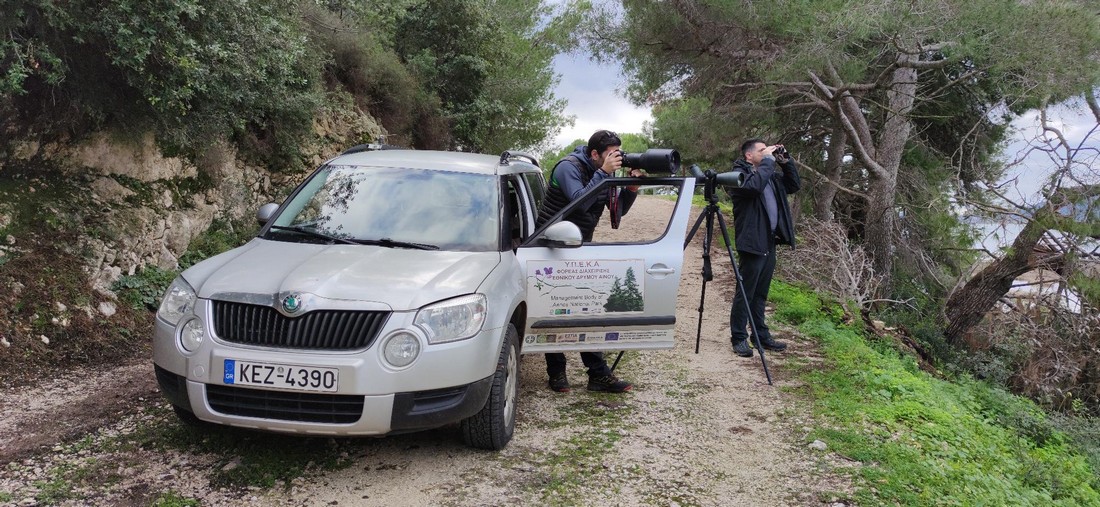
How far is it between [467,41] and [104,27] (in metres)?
12.9

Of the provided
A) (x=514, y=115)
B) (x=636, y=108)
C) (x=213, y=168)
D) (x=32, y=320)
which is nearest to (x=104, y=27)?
(x=32, y=320)

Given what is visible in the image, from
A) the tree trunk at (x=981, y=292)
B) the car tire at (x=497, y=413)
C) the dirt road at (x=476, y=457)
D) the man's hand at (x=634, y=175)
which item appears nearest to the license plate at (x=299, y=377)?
the dirt road at (x=476, y=457)

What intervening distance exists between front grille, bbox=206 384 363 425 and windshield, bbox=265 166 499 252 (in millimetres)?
1144

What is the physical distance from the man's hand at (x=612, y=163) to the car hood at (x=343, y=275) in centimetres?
131

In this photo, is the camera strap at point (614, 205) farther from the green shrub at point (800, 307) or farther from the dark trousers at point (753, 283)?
the green shrub at point (800, 307)

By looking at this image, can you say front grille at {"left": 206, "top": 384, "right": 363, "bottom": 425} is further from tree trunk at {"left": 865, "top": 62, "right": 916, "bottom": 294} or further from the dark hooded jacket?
tree trunk at {"left": 865, "top": 62, "right": 916, "bottom": 294}

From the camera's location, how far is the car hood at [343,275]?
370 centimetres

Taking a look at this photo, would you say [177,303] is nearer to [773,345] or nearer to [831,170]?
[773,345]

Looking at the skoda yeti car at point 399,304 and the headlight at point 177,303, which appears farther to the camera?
the headlight at point 177,303

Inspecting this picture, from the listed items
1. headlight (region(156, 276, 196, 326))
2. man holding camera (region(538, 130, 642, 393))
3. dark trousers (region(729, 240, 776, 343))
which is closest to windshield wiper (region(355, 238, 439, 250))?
headlight (region(156, 276, 196, 326))

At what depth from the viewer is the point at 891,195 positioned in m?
12.4

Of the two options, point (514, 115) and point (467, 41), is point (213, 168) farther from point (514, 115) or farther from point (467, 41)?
point (514, 115)

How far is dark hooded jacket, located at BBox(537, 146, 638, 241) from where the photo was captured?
5.30 meters

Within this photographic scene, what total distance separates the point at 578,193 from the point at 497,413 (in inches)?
69.7
